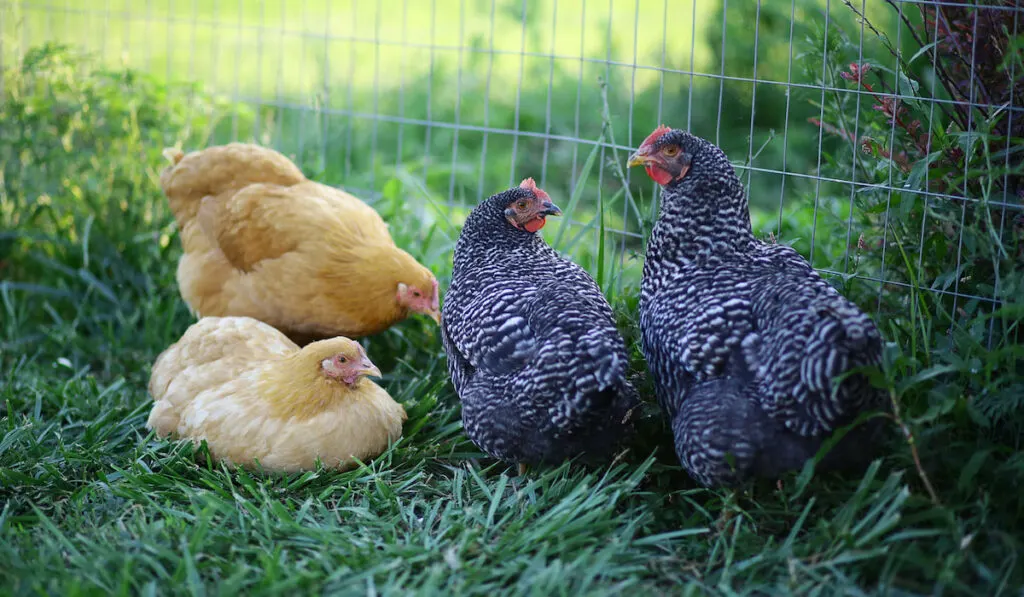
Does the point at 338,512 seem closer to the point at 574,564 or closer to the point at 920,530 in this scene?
the point at 574,564

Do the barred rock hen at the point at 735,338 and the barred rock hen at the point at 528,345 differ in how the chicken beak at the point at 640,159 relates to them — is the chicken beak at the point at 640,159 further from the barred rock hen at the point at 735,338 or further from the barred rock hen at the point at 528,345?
the barred rock hen at the point at 528,345

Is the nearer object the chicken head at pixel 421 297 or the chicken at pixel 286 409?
the chicken at pixel 286 409

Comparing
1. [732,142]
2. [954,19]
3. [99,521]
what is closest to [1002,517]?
[954,19]

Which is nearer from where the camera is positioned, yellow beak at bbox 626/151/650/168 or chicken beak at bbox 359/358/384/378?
yellow beak at bbox 626/151/650/168

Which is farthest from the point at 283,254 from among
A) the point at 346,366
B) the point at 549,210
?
the point at 549,210

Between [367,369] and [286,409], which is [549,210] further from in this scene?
[286,409]

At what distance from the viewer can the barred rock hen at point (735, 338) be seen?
236 cm

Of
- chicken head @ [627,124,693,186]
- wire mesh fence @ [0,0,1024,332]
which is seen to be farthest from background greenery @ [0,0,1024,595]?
chicken head @ [627,124,693,186]

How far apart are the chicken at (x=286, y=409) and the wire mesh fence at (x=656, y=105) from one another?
1098 millimetres

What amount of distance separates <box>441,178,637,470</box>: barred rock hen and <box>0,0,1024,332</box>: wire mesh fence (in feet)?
1.44

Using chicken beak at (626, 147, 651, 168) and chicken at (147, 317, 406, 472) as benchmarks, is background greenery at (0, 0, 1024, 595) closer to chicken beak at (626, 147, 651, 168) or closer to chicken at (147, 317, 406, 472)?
chicken at (147, 317, 406, 472)

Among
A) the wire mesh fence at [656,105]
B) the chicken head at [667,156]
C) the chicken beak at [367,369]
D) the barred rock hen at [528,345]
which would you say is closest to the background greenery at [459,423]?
the wire mesh fence at [656,105]

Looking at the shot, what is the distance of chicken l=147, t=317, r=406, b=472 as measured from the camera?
3.07 m

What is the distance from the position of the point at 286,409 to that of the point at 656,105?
407 cm
